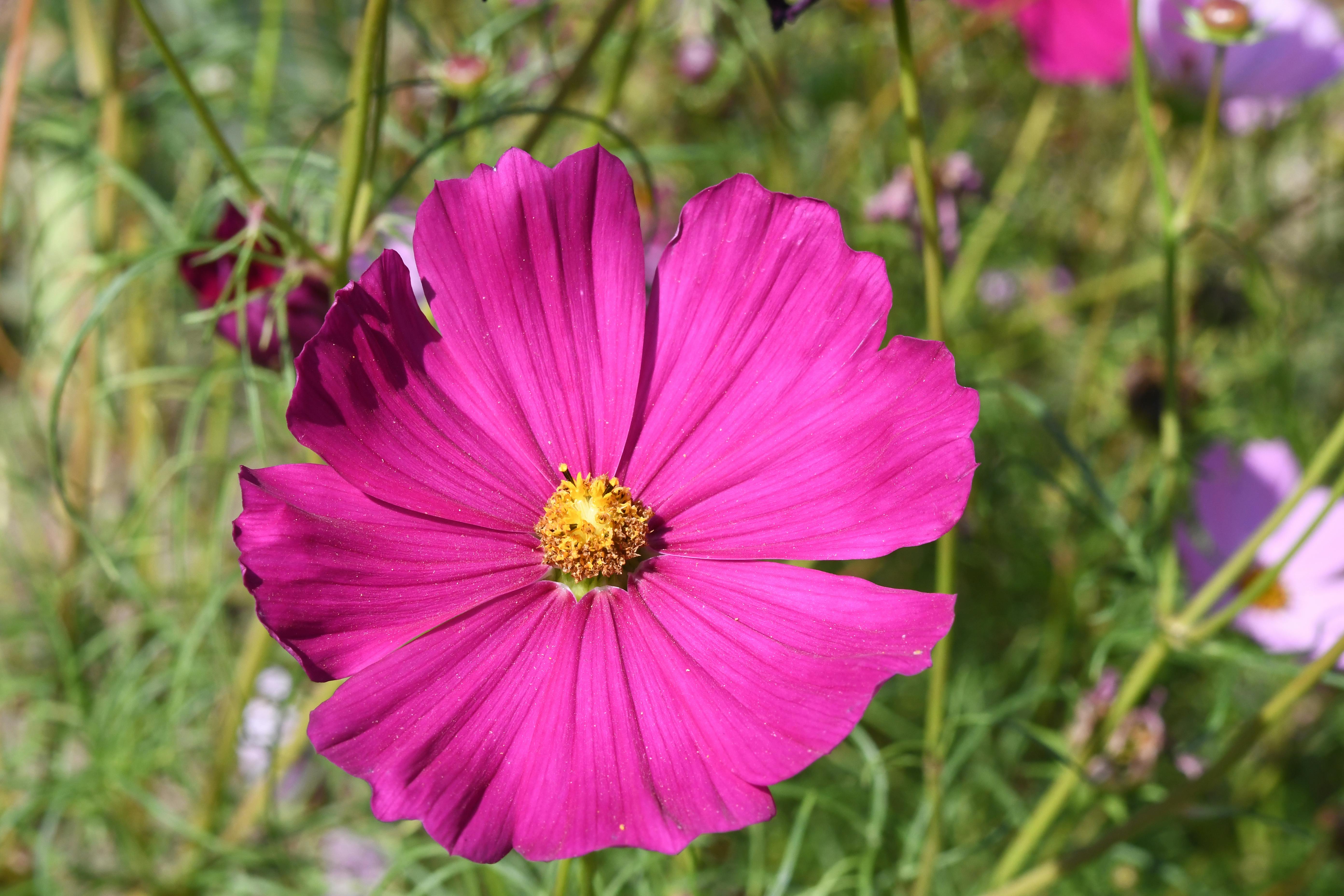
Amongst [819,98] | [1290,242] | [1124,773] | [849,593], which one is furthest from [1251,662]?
[1290,242]

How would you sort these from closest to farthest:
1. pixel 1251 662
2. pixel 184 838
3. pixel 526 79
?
pixel 1251 662 < pixel 526 79 < pixel 184 838

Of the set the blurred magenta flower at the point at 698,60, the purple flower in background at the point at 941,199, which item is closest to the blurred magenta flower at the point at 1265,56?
the purple flower in background at the point at 941,199

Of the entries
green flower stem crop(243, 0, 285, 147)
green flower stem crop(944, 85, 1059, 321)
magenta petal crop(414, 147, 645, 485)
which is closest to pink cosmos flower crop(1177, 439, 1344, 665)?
green flower stem crop(944, 85, 1059, 321)

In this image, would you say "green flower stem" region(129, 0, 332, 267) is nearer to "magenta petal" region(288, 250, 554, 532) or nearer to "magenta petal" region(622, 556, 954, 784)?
"magenta petal" region(288, 250, 554, 532)

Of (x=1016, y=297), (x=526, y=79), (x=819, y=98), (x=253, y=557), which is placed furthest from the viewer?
(x=1016, y=297)

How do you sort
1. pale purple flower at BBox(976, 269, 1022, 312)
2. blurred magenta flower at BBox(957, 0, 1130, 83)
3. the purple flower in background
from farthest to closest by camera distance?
1. pale purple flower at BBox(976, 269, 1022, 312)
2. blurred magenta flower at BBox(957, 0, 1130, 83)
3. the purple flower in background

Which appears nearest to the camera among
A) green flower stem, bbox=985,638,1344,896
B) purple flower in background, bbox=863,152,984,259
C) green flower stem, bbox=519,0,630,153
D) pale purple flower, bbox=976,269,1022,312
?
green flower stem, bbox=985,638,1344,896

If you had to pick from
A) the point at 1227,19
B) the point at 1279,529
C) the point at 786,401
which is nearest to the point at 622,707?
the point at 786,401

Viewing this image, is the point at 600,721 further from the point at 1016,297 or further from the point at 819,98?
the point at 1016,297

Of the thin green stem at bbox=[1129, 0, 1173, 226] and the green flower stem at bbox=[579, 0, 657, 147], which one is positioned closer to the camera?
the thin green stem at bbox=[1129, 0, 1173, 226]
